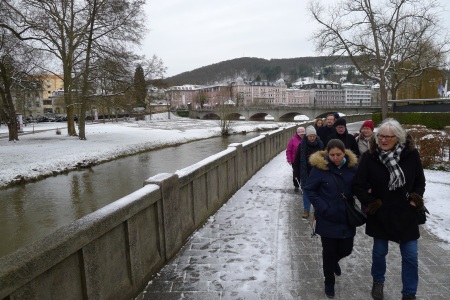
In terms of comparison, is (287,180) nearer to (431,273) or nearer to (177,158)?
(431,273)

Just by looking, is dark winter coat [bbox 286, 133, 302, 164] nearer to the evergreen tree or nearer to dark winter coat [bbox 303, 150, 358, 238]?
dark winter coat [bbox 303, 150, 358, 238]

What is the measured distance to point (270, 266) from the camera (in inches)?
174

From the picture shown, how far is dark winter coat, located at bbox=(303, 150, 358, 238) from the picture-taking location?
363 centimetres

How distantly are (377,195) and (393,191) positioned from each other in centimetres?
16

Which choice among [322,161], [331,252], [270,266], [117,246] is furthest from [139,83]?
[331,252]

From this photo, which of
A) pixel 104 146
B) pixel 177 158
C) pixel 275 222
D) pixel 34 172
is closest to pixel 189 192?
pixel 275 222

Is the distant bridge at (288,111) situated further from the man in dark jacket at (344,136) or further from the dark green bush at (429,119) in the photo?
the man in dark jacket at (344,136)

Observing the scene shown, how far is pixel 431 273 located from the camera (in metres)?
4.11

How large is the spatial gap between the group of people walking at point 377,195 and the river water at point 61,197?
8.30m

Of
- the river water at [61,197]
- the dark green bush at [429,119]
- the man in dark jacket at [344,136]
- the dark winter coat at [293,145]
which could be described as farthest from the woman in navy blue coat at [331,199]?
the dark green bush at [429,119]

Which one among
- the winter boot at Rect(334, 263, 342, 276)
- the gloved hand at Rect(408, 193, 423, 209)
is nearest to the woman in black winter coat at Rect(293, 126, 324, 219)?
the winter boot at Rect(334, 263, 342, 276)

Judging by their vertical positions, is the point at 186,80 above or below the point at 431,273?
above

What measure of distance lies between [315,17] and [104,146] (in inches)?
855

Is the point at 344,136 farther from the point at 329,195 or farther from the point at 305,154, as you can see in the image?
the point at 329,195
